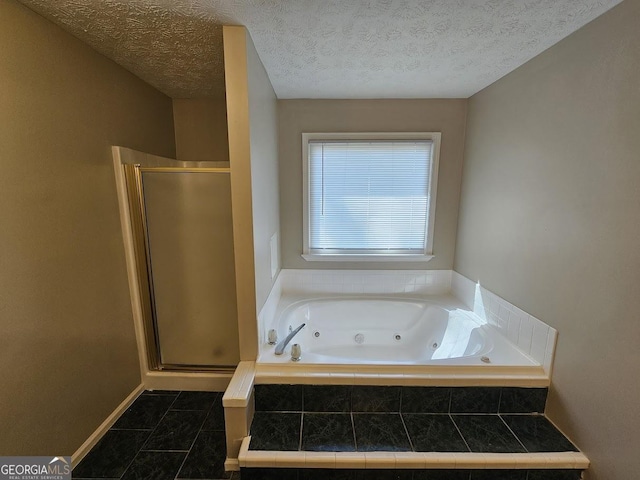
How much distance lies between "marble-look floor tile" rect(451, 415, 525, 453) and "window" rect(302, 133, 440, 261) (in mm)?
1375

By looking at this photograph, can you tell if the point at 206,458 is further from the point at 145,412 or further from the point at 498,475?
the point at 498,475

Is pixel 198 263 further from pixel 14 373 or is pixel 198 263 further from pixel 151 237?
pixel 14 373

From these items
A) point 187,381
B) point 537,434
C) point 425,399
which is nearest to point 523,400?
point 537,434

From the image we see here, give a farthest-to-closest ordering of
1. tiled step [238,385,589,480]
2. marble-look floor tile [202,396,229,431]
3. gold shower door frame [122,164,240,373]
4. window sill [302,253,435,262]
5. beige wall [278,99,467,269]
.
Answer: window sill [302,253,435,262] < beige wall [278,99,467,269] < gold shower door frame [122,164,240,373] < marble-look floor tile [202,396,229,431] < tiled step [238,385,589,480]

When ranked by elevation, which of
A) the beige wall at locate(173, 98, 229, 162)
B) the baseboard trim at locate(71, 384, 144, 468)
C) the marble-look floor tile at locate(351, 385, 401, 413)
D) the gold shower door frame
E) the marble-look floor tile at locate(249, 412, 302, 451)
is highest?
the beige wall at locate(173, 98, 229, 162)

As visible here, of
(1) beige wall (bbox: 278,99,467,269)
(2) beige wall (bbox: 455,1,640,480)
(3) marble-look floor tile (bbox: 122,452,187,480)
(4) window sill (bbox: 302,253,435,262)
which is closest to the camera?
(2) beige wall (bbox: 455,1,640,480)

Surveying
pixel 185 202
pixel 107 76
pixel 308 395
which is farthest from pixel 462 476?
pixel 107 76

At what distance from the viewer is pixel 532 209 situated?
5.30 ft

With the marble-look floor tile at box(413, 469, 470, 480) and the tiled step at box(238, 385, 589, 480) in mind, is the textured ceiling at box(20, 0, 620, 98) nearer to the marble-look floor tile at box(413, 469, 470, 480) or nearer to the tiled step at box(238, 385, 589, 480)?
the tiled step at box(238, 385, 589, 480)

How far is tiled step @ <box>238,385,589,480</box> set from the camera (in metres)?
1.25

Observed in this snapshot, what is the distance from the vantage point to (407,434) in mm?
1394

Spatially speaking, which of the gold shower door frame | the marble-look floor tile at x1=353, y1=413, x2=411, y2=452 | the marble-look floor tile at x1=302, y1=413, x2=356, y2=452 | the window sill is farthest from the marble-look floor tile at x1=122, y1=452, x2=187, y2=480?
the window sill

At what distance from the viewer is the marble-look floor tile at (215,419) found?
1.69 metres

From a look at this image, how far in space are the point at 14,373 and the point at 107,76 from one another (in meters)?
1.62
